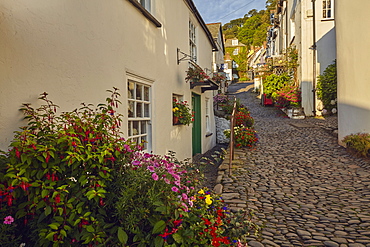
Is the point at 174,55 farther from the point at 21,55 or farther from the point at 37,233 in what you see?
the point at 37,233

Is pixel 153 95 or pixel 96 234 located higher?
pixel 153 95

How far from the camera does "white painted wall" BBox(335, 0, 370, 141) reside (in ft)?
22.5

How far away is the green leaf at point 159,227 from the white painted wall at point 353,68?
22.4 feet

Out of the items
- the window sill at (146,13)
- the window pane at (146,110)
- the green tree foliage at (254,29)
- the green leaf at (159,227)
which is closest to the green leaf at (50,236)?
the green leaf at (159,227)

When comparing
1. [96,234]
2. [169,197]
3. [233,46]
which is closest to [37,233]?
[96,234]

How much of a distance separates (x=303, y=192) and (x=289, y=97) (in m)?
12.5

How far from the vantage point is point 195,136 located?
30.2ft

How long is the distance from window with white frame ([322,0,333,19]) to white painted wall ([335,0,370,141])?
7.56 m

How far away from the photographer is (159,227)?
1.89m

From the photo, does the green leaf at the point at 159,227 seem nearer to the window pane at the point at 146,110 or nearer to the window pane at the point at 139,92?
the window pane at the point at 139,92

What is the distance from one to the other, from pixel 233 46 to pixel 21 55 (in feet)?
180

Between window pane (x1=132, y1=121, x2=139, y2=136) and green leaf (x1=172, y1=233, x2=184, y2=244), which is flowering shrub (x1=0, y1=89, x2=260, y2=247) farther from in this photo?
window pane (x1=132, y1=121, x2=139, y2=136)

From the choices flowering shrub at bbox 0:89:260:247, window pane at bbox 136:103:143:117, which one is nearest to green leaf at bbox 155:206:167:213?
flowering shrub at bbox 0:89:260:247

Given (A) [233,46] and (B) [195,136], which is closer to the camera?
(B) [195,136]
